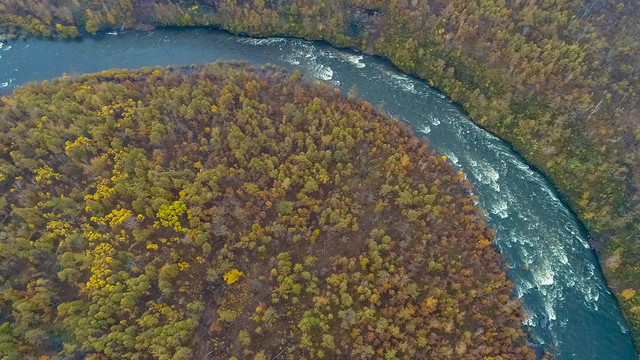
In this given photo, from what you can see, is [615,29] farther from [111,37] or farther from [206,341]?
[111,37]

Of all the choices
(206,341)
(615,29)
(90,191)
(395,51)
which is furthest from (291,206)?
(615,29)

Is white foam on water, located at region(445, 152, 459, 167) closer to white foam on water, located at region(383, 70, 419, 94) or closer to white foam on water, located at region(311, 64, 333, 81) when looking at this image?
white foam on water, located at region(383, 70, 419, 94)

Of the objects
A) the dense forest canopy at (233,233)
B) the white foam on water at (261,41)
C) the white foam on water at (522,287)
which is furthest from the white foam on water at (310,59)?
the white foam on water at (522,287)

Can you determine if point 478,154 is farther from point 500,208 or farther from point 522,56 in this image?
point 522,56

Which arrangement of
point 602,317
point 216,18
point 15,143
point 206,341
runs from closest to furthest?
point 206,341 → point 602,317 → point 15,143 → point 216,18

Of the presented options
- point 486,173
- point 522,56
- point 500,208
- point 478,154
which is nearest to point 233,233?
point 500,208

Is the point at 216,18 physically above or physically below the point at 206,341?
above
